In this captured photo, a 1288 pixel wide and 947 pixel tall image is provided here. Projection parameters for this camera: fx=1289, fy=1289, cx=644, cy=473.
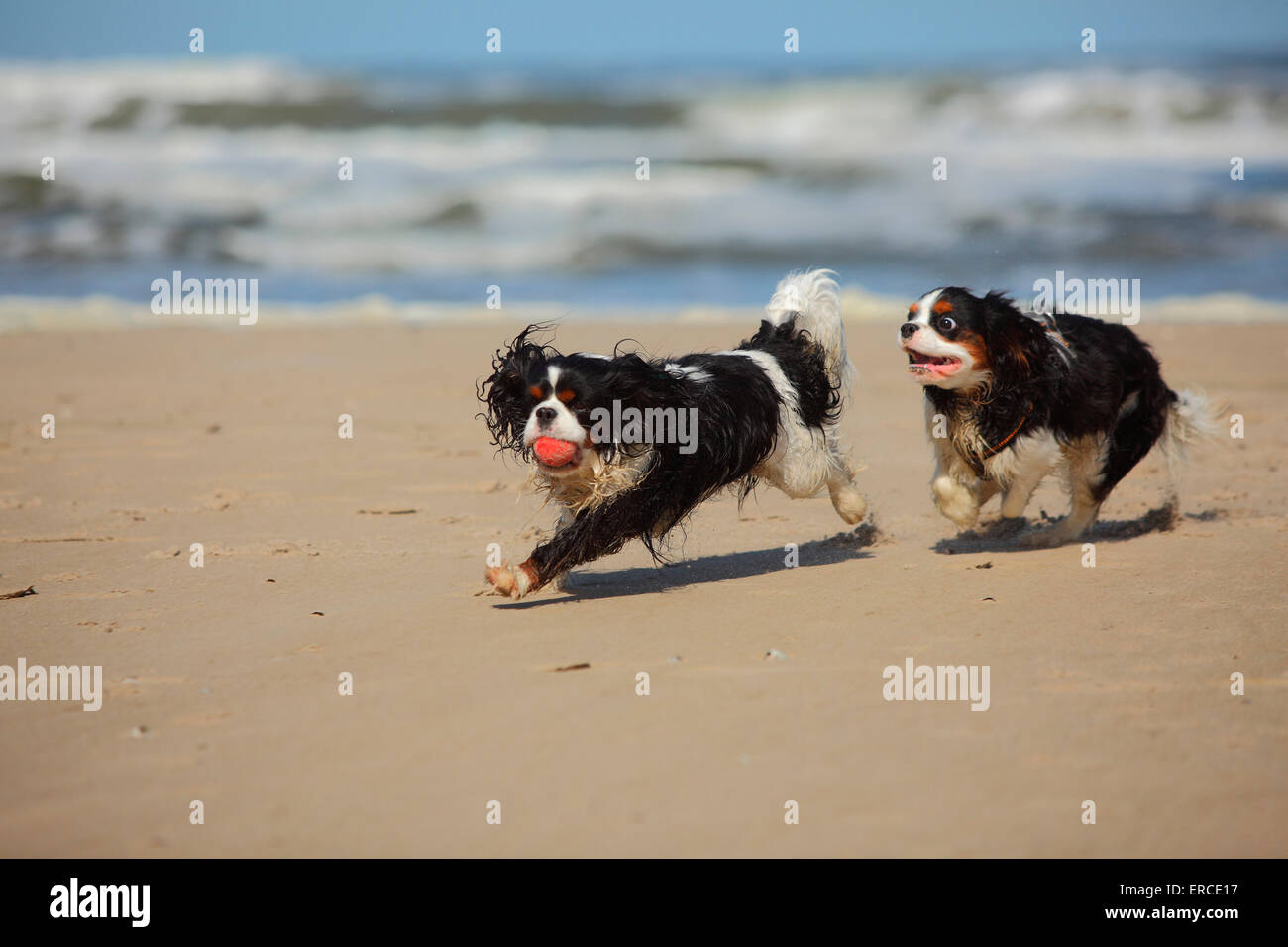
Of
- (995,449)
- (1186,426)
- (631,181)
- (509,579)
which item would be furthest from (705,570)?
(631,181)

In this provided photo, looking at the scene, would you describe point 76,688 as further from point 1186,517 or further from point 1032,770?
point 1186,517

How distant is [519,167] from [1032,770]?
891 inches

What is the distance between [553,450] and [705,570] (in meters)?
1.14

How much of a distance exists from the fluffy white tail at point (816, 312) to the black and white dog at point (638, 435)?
222 mm

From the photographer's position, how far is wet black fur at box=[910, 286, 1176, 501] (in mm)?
5418

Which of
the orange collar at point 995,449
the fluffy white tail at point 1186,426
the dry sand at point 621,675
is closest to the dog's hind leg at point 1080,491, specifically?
the dry sand at point 621,675

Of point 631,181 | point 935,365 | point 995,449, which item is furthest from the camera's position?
point 631,181

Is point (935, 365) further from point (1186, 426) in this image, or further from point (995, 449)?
point (1186, 426)

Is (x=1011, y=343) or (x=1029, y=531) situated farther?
(x=1029, y=531)

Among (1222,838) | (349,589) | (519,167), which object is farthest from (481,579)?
(519,167)

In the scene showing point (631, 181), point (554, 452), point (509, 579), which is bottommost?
point (509, 579)

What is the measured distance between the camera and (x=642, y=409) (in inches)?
194

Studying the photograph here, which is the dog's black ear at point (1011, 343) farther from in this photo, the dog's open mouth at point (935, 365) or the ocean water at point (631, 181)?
the ocean water at point (631, 181)

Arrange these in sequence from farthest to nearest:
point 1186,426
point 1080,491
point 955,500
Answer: point 1186,426
point 1080,491
point 955,500
